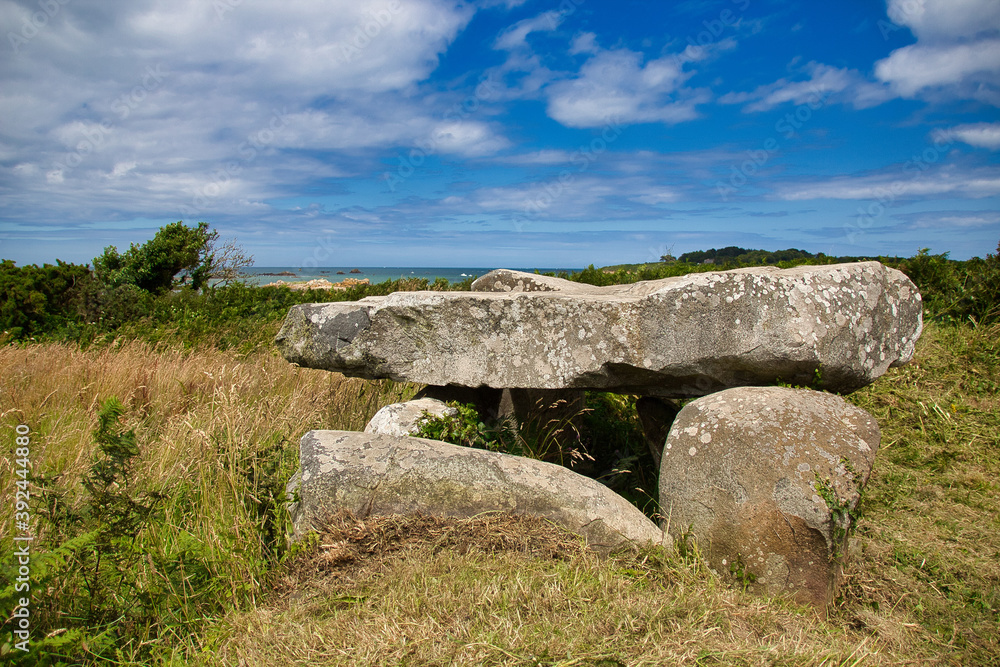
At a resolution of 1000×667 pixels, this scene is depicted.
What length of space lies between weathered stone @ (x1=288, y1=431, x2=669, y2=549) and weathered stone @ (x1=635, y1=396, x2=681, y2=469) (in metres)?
1.63

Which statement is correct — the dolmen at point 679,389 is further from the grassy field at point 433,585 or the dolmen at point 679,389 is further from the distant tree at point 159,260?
the distant tree at point 159,260

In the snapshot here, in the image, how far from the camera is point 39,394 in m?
6.64

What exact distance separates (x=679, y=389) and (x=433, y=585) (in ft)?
8.22

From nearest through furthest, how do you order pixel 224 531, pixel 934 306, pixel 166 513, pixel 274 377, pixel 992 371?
pixel 224 531 → pixel 166 513 → pixel 992 371 → pixel 274 377 → pixel 934 306

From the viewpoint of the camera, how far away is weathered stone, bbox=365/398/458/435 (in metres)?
4.92

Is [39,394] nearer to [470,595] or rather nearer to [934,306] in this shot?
[470,595]

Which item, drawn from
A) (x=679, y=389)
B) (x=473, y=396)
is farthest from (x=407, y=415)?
(x=679, y=389)

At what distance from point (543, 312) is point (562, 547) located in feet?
5.77

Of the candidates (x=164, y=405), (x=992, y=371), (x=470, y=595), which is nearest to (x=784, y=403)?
(x=470, y=595)

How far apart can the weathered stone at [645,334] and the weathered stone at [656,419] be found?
84 cm

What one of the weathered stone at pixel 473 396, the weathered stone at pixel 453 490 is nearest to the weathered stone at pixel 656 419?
the weathered stone at pixel 473 396

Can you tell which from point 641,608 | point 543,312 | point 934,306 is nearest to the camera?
point 641,608

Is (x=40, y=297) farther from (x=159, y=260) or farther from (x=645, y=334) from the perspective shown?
(x=645, y=334)

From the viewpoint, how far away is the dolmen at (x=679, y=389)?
12.2 feet
